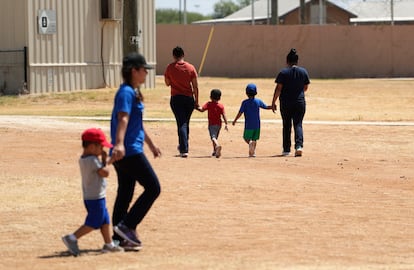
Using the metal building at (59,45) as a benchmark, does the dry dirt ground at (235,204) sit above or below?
below

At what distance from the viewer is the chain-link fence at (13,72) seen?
34.9 m

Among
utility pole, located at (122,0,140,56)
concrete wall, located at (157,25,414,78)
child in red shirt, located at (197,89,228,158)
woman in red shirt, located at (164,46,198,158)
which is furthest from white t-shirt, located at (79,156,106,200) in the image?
concrete wall, located at (157,25,414,78)

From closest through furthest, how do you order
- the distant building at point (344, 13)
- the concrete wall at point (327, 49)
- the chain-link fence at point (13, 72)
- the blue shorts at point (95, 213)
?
the blue shorts at point (95, 213) → the chain-link fence at point (13, 72) → the concrete wall at point (327, 49) → the distant building at point (344, 13)

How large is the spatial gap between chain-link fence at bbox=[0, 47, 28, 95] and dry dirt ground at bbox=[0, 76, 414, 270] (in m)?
10.7

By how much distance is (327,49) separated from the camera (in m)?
53.3

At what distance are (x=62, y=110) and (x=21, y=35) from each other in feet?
15.6

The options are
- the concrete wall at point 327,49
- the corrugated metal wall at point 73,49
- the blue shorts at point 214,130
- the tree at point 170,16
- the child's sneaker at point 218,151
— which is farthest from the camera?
the tree at point 170,16

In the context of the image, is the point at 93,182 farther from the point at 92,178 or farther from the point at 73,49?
the point at 73,49

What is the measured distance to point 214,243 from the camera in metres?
10.8

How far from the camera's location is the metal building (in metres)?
34.8

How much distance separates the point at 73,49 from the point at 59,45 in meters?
0.69

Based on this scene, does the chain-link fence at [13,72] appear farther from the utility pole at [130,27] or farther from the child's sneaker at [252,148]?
the child's sneaker at [252,148]

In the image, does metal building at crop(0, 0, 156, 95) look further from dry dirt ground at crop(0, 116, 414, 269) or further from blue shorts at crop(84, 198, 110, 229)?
blue shorts at crop(84, 198, 110, 229)

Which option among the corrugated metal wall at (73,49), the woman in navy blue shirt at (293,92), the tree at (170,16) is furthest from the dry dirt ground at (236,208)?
the tree at (170,16)
